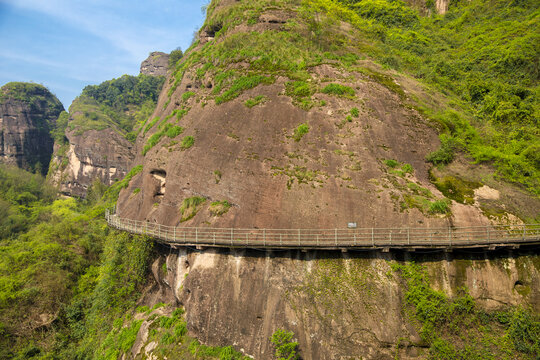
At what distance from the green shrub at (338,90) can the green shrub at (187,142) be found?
10441 mm

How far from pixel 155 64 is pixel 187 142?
112 m

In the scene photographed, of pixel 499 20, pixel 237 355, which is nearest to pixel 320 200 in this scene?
pixel 237 355

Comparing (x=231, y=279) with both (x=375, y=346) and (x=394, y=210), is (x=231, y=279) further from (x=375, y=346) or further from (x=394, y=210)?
(x=394, y=210)

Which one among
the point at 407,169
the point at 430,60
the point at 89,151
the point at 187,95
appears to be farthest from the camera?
the point at 89,151

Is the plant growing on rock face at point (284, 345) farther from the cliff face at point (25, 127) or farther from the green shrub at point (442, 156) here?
the cliff face at point (25, 127)

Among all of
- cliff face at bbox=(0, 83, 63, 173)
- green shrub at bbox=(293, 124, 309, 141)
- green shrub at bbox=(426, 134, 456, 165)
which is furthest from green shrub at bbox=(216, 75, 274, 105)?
cliff face at bbox=(0, 83, 63, 173)

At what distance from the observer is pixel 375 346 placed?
13164 millimetres

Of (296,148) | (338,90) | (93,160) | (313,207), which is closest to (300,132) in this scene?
(296,148)

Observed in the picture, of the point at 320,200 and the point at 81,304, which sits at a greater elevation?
the point at 320,200

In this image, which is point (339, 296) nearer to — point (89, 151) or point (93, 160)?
point (93, 160)

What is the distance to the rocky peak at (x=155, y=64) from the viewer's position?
11250 centimetres

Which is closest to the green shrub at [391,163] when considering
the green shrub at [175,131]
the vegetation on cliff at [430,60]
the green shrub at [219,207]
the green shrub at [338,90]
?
the vegetation on cliff at [430,60]

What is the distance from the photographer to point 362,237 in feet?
47.6

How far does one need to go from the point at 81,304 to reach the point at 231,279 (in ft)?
60.7
